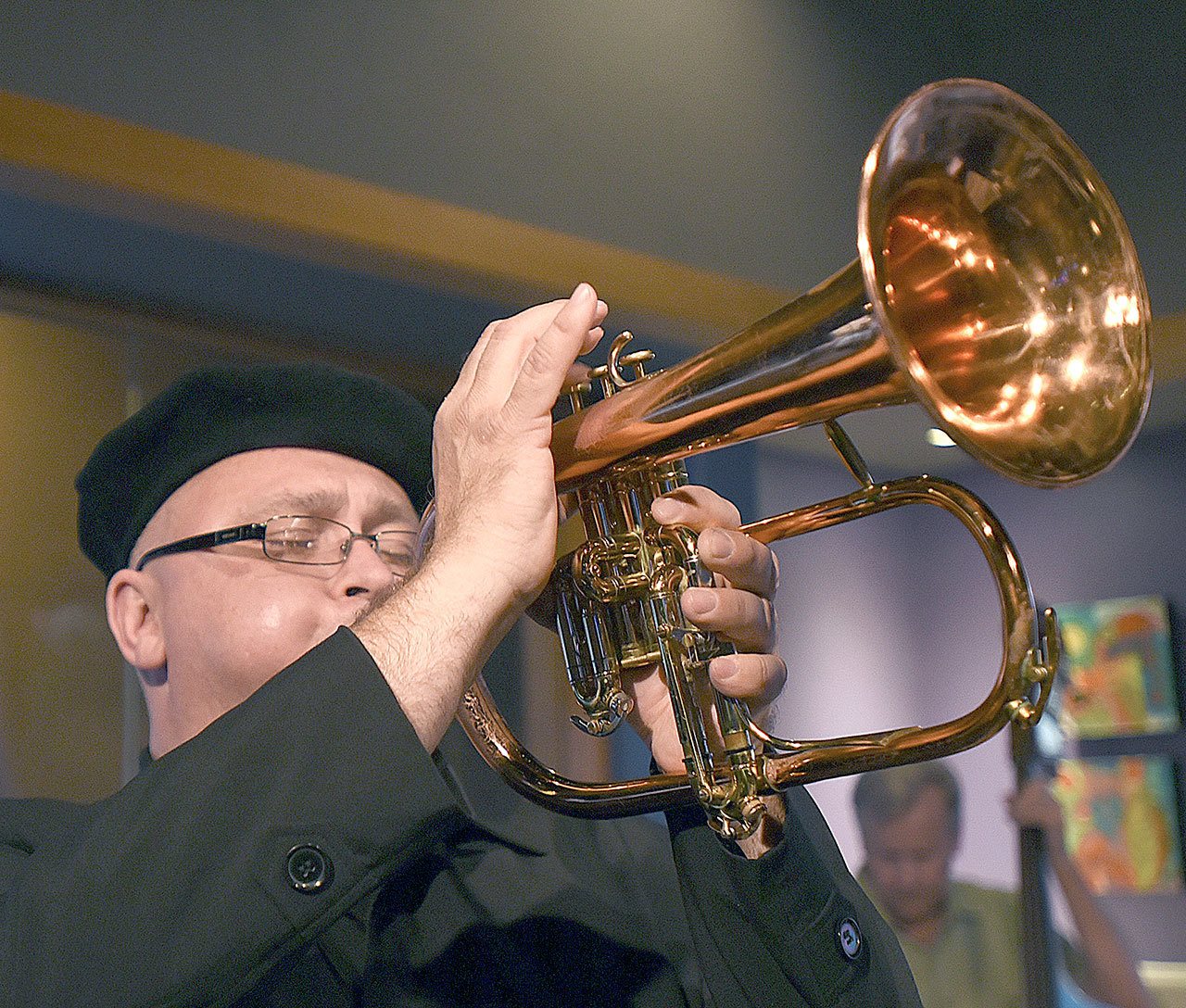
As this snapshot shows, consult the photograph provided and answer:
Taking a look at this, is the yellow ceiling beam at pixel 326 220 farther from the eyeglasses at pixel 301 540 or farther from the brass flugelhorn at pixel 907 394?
the brass flugelhorn at pixel 907 394

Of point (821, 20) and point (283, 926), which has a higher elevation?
point (821, 20)

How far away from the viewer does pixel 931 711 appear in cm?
329

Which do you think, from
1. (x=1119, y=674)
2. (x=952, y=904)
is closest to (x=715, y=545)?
(x=952, y=904)

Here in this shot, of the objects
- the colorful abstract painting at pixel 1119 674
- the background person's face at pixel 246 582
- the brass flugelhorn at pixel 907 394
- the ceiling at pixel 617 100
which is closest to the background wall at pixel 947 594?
the colorful abstract painting at pixel 1119 674

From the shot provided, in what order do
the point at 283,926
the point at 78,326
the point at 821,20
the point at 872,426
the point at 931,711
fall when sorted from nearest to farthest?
the point at 283,926 < the point at 78,326 < the point at 821,20 < the point at 872,426 < the point at 931,711

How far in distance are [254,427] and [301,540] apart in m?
0.15

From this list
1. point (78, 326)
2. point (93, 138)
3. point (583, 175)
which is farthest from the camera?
point (583, 175)

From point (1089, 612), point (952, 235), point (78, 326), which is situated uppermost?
point (78, 326)

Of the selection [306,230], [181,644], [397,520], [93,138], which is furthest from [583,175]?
[181,644]

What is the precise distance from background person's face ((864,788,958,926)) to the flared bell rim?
170 cm

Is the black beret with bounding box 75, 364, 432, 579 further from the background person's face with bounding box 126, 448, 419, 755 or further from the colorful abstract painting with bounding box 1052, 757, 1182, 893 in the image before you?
the colorful abstract painting with bounding box 1052, 757, 1182, 893

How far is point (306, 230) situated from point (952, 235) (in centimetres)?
120

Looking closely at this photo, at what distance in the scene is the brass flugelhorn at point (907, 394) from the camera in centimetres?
92

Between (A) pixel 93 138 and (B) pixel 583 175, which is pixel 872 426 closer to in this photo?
(B) pixel 583 175
